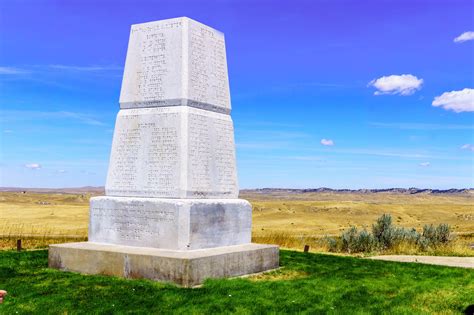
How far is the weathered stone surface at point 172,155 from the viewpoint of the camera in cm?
1129

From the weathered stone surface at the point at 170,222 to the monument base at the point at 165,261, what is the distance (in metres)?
0.20

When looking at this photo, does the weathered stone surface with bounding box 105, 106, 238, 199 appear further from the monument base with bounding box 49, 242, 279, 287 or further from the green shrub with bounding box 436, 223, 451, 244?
the green shrub with bounding box 436, 223, 451, 244

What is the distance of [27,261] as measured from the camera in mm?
12766

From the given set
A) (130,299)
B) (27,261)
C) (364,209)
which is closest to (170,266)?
(130,299)

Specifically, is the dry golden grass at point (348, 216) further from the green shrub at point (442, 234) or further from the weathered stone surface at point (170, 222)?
the weathered stone surface at point (170, 222)

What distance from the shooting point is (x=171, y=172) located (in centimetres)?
1129

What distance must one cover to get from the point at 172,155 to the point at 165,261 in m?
2.24

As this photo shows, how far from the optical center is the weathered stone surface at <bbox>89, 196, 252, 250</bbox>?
10.8 metres

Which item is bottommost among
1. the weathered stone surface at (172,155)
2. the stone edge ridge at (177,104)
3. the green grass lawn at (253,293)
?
the green grass lawn at (253,293)

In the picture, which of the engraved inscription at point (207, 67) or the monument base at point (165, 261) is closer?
Answer: the monument base at point (165, 261)

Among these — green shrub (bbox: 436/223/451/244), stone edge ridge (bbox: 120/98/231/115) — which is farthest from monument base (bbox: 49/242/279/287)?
green shrub (bbox: 436/223/451/244)

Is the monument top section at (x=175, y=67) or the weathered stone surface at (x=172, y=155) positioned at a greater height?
the monument top section at (x=175, y=67)

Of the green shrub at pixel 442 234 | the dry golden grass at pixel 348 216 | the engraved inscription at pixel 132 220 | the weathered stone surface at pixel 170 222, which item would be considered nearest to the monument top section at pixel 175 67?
the weathered stone surface at pixel 170 222

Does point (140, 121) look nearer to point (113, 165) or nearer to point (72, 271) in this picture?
point (113, 165)
